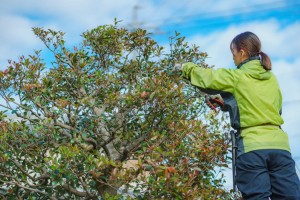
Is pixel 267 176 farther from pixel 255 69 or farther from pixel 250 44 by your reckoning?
pixel 250 44

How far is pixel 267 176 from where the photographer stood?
3.17m

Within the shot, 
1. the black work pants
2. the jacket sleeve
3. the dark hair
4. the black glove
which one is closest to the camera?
the black work pants

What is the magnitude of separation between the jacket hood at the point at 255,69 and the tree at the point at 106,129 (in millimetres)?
666

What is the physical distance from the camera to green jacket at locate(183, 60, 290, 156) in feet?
10.5

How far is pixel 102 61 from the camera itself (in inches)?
178

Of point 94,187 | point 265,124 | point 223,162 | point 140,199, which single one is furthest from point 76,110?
point 265,124

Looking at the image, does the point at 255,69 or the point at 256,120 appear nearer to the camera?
the point at 256,120

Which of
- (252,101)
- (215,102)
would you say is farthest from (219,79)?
(215,102)

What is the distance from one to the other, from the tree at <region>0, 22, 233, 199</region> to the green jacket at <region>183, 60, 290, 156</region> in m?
0.52

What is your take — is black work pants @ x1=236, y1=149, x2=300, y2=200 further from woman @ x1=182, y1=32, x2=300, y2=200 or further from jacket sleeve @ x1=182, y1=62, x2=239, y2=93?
jacket sleeve @ x1=182, y1=62, x2=239, y2=93

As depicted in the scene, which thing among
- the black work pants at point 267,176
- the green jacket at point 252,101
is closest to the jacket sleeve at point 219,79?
the green jacket at point 252,101

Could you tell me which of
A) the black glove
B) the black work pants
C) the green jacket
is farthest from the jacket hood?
the black work pants

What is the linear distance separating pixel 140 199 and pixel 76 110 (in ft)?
2.75

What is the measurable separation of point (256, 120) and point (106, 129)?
1313mm
